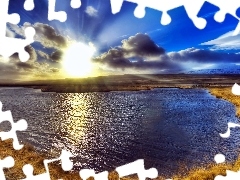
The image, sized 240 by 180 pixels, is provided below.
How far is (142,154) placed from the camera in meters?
12.0

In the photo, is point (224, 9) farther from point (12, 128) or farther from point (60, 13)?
point (12, 128)

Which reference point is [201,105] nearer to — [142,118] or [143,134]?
[142,118]

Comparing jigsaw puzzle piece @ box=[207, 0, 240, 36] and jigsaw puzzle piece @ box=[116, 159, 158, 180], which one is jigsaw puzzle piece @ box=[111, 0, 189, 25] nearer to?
jigsaw puzzle piece @ box=[207, 0, 240, 36]

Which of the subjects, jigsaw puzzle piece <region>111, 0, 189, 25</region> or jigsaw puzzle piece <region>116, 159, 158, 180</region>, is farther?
jigsaw puzzle piece <region>116, 159, 158, 180</region>

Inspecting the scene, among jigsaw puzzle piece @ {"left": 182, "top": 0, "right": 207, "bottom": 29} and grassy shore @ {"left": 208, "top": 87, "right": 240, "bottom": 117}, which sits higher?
jigsaw puzzle piece @ {"left": 182, "top": 0, "right": 207, "bottom": 29}

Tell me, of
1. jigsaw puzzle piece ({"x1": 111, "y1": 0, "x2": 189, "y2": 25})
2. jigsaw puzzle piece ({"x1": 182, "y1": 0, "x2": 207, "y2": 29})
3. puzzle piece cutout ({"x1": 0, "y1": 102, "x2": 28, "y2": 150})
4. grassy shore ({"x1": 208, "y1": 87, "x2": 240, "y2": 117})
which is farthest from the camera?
grassy shore ({"x1": 208, "y1": 87, "x2": 240, "y2": 117})

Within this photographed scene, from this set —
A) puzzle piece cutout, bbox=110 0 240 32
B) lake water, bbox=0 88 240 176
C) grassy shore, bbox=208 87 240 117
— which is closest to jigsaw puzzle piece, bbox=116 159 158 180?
puzzle piece cutout, bbox=110 0 240 32

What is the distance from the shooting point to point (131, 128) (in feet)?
49.6

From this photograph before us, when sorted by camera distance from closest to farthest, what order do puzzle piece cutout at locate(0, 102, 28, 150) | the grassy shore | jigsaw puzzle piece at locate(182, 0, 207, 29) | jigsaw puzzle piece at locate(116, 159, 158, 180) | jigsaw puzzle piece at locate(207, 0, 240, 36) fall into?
jigsaw puzzle piece at locate(182, 0, 207, 29) → jigsaw puzzle piece at locate(207, 0, 240, 36) → jigsaw puzzle piece at locate(116, 159, 158, 180) → puzzle piece cutout at locate(0, 102, 28, 150) → the grassy shore

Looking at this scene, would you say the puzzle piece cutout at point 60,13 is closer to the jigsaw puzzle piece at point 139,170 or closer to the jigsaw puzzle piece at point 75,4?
the jigsaw puzzle piece at point 75,4

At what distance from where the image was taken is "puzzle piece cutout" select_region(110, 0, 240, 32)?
16.2 feet

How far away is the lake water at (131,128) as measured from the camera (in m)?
11.8

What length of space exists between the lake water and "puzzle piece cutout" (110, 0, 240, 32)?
6249 millimetres

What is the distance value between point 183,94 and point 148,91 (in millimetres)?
3143
